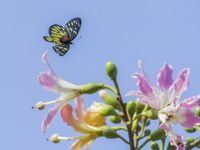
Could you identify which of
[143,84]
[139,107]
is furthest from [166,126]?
[139,107]

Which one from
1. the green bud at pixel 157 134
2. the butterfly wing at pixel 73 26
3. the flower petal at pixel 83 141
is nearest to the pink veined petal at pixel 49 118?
the flower petal at pixel 83 141

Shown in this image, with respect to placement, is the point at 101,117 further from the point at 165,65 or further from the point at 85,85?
the point at 165,65

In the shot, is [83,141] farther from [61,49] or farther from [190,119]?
[61,49]

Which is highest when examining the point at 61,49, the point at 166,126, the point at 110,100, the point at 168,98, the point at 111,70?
the point at 61,49

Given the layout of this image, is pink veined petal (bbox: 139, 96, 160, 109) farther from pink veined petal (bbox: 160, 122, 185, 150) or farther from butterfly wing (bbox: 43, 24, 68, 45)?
butterfly wing (bbox: 43, 24, 68, 45)

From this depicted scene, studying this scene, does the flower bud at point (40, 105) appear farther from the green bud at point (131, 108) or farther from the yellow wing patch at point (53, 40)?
the yellow wing patch at point (53, 40)

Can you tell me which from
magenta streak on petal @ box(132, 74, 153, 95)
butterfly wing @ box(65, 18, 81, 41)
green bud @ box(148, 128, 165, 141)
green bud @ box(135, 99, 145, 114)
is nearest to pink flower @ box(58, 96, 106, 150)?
green bud @ box(135, 99, 145, 114)
